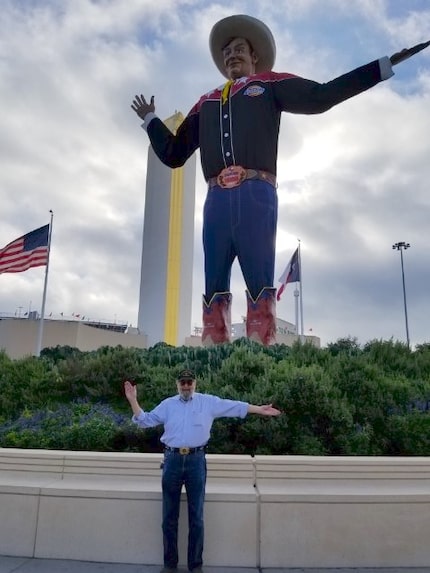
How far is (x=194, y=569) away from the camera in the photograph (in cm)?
389

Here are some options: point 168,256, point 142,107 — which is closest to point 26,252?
point 142,107

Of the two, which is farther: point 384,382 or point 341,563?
point 384,382

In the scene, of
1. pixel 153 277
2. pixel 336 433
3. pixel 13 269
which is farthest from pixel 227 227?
pixel 153 277

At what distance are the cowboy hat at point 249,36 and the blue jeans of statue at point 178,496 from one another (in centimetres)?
971

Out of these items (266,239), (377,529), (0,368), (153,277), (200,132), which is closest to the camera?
(377,529)

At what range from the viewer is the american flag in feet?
54.5

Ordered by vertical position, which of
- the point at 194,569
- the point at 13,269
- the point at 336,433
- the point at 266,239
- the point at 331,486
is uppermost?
the point at 13,269

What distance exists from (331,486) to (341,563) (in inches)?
25.0

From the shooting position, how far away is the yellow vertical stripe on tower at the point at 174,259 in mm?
26000

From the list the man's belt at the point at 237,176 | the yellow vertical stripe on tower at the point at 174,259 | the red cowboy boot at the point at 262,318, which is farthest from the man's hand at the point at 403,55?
the yellow vertical stripe on tower at the point at 174,259

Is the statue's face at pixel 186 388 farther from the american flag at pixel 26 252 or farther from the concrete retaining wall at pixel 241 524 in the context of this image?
the american flag at pixel 26 252

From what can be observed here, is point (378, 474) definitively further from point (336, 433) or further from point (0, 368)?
point (0, 368)

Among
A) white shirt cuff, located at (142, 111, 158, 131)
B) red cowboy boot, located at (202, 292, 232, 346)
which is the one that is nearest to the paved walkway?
red cowboy boot, located at (202, 292, 232, 346)

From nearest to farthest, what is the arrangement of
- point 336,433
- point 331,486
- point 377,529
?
1. point 377,529
2. point 331,486
3. point 336,433
